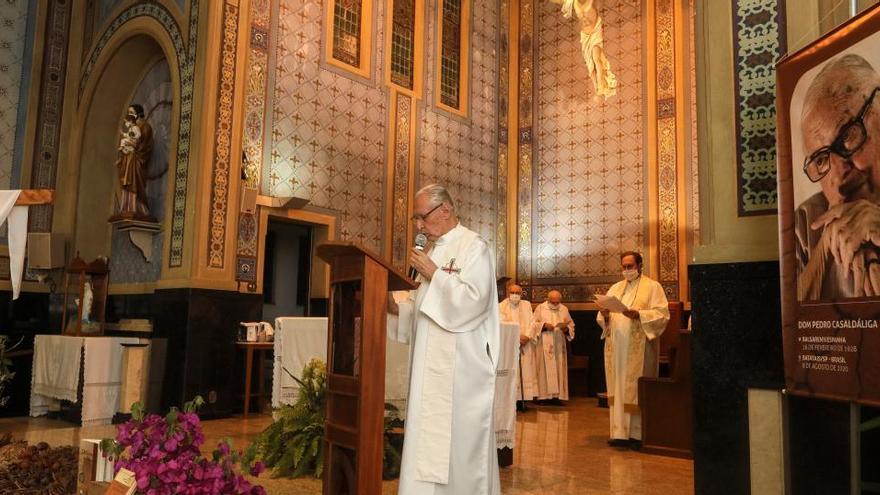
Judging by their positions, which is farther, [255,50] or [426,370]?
[255,50]

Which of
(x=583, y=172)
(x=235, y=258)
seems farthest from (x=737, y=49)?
(x=583, y=172)

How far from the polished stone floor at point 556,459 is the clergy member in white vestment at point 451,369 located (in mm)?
1608

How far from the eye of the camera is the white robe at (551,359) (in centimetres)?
1037

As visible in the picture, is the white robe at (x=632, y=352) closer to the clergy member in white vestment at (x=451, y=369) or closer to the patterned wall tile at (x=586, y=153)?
the clergy member in white vestment at (x=451, y=369)

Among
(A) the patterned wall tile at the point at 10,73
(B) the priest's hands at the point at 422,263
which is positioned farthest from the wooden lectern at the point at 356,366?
(A) the patterned wall tile at the point at 10,73

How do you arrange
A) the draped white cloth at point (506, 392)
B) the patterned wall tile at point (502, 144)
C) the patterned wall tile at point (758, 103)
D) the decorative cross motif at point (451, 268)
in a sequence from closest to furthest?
the decorative cross motif at point (451, 268), the patterned wall tile at point (758, 103), the draped white cloth at point (506, 392), the patterned wall tile at point (502, 144)

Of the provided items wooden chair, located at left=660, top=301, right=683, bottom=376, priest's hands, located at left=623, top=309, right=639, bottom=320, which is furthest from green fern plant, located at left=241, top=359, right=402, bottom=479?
wooden chair, located at left=660, top=301, right=683, bottom=376

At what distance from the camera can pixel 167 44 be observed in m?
8.98

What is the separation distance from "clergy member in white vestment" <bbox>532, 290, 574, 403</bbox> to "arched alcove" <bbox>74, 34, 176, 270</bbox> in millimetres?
6003

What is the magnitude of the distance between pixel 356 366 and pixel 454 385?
1.53 ft

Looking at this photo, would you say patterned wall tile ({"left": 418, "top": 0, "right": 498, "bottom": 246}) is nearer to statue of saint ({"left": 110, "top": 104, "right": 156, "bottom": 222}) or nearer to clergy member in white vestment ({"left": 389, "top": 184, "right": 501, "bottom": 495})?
statue of saint ({"left": 110, "top": 104, "right": 156, "bottom": 222})

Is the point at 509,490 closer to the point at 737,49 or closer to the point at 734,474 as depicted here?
the point at 734,474

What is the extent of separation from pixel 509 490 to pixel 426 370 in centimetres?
186

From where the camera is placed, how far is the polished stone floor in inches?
190
